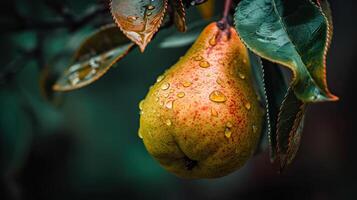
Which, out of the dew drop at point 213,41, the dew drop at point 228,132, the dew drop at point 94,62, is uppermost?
the dew drop at point 213,41

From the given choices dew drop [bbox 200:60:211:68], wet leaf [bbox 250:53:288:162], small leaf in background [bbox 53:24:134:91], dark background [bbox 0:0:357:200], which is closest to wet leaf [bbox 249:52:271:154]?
wet leaf [bbox 250:53:288:162]

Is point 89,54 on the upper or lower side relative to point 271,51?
lower

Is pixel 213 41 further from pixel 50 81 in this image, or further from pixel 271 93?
pixel 50 81

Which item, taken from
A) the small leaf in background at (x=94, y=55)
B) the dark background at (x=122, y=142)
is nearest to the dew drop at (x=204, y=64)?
the small leaf in background at (x=94, y=55)

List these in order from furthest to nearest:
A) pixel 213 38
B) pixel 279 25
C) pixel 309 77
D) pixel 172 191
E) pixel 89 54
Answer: pixel 172 191
pixel 89 54
pixel 213 38
pixel 279 25
pixel 309 77

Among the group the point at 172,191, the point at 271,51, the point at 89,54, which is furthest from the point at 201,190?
the point at 271,51

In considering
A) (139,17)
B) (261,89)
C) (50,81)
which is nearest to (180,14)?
(139,17)

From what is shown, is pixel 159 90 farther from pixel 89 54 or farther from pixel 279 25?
pixel 89 54

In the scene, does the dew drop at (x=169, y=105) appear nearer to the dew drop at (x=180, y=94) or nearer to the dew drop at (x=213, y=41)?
the dew drop at (x=180, y=94)
